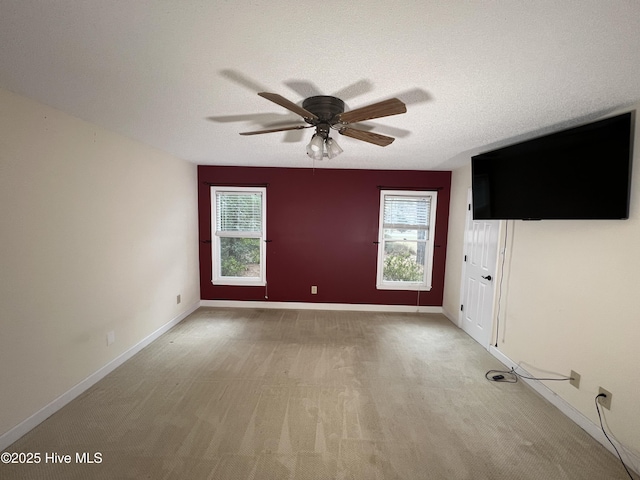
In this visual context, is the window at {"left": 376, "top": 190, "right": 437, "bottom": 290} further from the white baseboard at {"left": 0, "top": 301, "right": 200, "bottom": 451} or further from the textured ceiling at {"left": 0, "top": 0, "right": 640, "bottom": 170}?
the white baseboard at {"left": 0, "top": 301, "right": 200, "bottom": 451}

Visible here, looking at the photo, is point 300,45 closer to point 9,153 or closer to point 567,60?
point 567,60

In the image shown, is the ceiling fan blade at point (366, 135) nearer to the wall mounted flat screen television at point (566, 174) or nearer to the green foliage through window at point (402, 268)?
the wall mounted flat screen television at point (566, 174)

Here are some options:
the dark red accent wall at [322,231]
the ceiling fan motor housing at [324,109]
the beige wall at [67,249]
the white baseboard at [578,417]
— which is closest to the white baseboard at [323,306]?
the dark red accent wall at [322,231]

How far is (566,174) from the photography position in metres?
1.85

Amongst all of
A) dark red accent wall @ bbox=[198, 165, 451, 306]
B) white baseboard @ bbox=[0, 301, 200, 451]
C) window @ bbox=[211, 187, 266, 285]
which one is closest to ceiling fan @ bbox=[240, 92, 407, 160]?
dark red accent wall @ bbox=[198, 165, 451, 306]

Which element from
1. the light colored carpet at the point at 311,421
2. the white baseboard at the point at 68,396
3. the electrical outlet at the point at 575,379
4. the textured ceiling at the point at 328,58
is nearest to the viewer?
the textured ceiling at the point at 328,58

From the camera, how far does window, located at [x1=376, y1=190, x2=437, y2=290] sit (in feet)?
13.6

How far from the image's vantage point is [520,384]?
243 cm

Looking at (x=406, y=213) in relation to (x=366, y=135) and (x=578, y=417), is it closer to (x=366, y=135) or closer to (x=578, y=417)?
(x=366, y=135)

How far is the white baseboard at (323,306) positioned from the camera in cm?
424

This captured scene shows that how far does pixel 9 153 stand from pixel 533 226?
4.13 metres

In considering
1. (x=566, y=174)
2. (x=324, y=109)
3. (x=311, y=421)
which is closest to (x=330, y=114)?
(x=324, y=109)

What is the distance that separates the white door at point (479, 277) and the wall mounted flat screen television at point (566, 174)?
2.55ft

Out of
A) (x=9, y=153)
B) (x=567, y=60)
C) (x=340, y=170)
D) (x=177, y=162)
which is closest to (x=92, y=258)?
(x=9, y=153)
